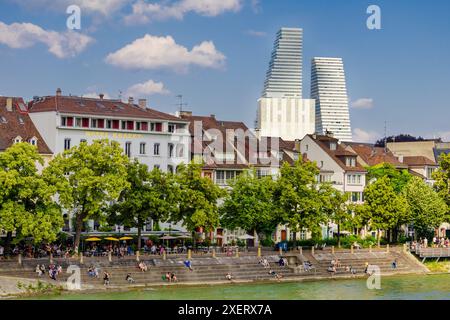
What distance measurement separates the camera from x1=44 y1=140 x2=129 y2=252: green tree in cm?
6944

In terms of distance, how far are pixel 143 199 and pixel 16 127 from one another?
50.3 feet

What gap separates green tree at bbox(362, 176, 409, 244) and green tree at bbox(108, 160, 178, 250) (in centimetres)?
2719

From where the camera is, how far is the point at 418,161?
12362cm

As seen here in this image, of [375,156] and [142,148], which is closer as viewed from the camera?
[142,148]

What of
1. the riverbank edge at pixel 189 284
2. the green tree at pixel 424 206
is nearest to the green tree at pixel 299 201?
the riverbank edge at pixel 189 284

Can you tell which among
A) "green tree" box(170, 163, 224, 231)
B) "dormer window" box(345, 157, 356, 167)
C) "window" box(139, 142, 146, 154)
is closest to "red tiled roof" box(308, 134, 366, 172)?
"dormer window" box(345, 157, 356, 167)

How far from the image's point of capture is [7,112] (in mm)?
83438

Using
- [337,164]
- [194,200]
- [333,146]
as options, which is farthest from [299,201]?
[333,146]

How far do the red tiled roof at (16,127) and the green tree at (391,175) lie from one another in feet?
153

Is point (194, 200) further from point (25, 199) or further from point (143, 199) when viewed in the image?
point (25, 199)

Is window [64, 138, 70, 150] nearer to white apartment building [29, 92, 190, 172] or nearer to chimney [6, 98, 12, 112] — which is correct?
white apartment building [29, 92, 190, 172]

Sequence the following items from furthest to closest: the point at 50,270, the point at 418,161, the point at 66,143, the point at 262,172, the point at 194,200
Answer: the point at 418,161 → the point at 262,172 → the point at 66,143 → the point at 194,200 → the point at 50,270
